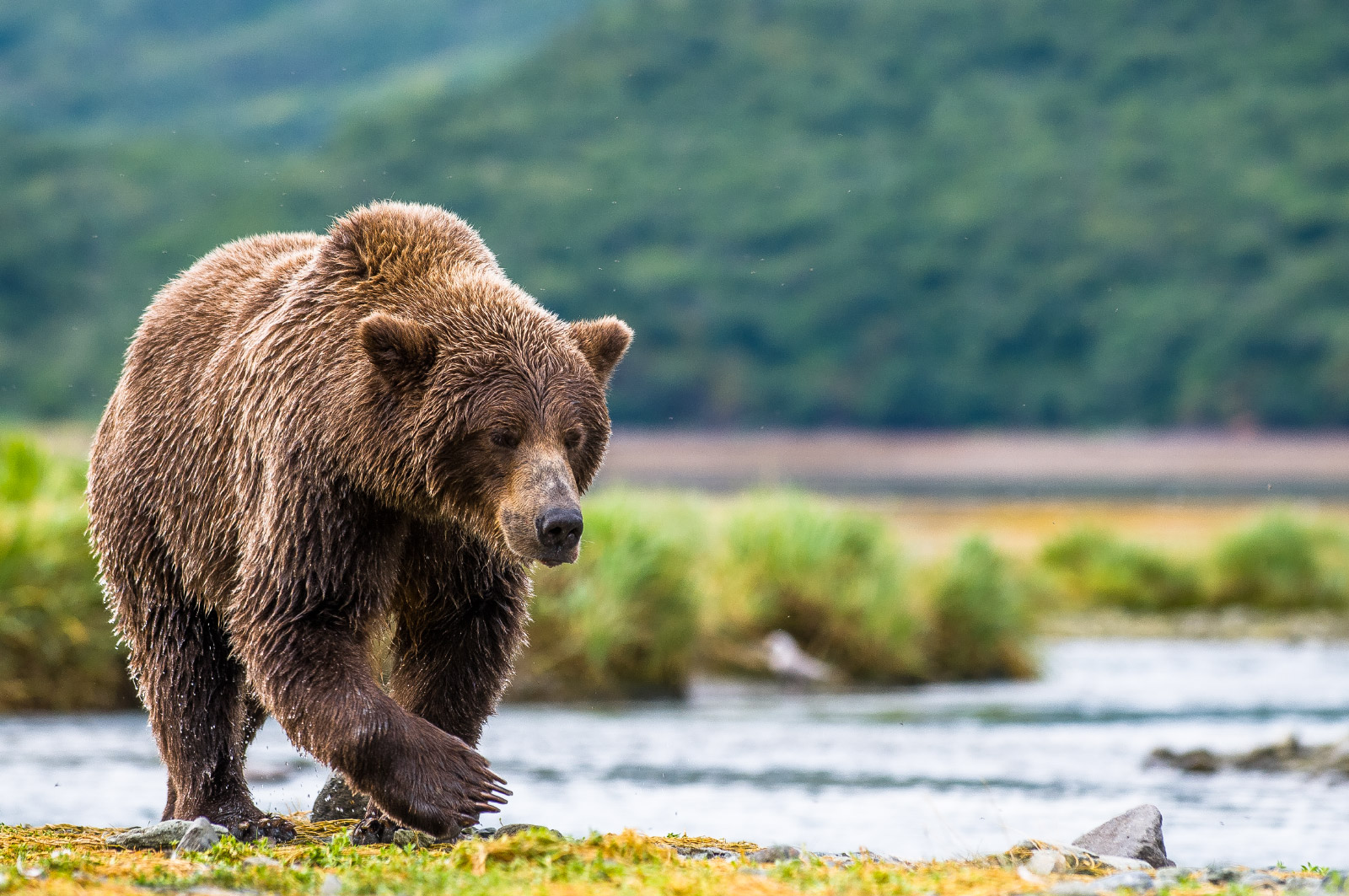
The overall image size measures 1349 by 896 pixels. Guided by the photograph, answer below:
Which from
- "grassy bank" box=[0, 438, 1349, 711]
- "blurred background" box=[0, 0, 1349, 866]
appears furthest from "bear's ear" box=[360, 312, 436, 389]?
"grassy bank" box=[0, 438, 1349, 711]

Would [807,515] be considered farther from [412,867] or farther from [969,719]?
[412,867]

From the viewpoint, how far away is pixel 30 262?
97.9 metres

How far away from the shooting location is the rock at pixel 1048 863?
5863mm

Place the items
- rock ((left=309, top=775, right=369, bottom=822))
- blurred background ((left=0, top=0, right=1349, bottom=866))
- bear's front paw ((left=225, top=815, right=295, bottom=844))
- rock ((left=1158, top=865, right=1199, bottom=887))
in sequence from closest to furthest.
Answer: rock ((left=1158, top=865, right=1199, bottom=887)) < bear's front paw ((left=225, top=815, right=295, bottom=844)) < rock ((left=309, top=775, right=369, bottom=822)) < blurred background ((left=0, top=0, right=1349, bottom=866))

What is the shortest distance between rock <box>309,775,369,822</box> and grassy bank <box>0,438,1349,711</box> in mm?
7744

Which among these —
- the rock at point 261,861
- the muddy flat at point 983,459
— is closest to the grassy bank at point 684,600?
the rock at point 261,861

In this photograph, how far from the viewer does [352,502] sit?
6070 mm

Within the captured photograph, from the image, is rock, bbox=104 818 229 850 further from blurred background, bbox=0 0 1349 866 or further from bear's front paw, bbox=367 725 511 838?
blurred background, bbox=0 0 1349 866

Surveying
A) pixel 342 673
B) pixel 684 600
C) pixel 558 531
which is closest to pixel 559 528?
pixel 558 531

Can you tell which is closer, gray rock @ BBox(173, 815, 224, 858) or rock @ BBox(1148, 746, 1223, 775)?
gray rock @ BBox(173, 815, 224, 858)

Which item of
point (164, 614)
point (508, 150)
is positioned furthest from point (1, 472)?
point (508, 150)

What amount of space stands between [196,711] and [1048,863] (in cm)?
314

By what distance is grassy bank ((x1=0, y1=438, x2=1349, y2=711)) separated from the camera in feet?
48.8

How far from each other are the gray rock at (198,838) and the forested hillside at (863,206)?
8089 cm
